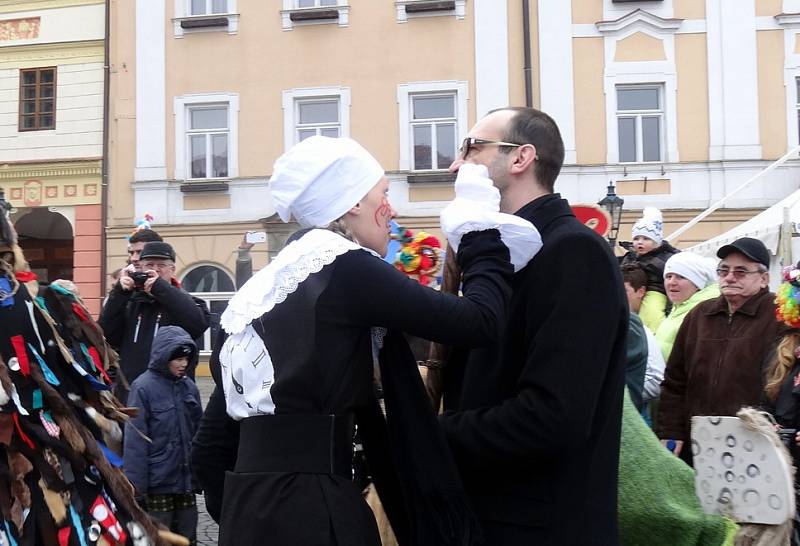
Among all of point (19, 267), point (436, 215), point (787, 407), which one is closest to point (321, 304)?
point (19, 267)

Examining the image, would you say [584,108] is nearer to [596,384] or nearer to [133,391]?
[133,391]

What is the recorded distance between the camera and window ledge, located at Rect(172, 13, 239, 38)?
1781 centimetres

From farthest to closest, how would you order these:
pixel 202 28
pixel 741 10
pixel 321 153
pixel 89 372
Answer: pixel 202 28
pixel 741 10
pixel 89 372
pixel 321 153

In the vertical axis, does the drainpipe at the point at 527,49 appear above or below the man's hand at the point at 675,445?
above

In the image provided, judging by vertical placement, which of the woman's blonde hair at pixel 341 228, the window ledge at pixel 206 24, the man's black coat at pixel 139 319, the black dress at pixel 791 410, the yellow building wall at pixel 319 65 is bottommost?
the black dress at pixel 791 410

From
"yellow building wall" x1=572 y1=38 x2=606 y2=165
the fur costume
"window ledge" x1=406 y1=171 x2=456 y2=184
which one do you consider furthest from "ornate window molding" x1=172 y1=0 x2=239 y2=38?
the fur costume

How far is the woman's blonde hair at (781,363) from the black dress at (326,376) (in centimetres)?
269

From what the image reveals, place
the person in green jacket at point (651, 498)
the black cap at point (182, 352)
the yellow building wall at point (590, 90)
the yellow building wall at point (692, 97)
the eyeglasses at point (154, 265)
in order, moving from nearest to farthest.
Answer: the person in green jacket at point (651, 498) → the black cap at point (182, 352) → the eyeglasses at point (154, 265) → the yellow building wall at point (692, 97) → the yellow building wall at point (590, 90)

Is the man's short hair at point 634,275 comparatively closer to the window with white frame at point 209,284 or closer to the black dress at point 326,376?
the black dress at point 326,376

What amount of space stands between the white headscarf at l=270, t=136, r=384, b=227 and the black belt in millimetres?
467

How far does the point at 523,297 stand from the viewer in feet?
7.41

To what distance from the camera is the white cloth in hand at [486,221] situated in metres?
2.21

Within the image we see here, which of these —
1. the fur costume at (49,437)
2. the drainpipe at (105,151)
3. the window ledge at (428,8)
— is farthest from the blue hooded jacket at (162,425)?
the drainpipe at (105,151)

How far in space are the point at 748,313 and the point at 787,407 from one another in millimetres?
925
